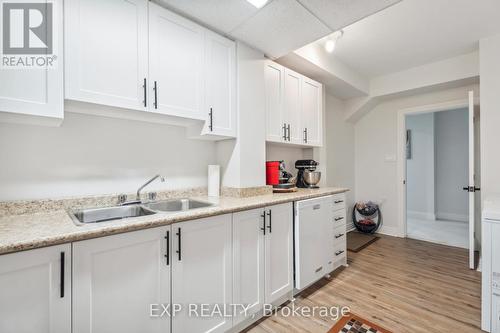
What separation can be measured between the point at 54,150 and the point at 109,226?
83 cm

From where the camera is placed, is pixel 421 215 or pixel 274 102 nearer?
pixel 274 102

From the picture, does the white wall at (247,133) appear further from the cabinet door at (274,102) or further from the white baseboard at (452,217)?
the white baseboard at (452,217)

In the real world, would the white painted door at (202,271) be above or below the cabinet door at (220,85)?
below

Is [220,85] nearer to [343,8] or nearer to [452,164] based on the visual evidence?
[343,8]

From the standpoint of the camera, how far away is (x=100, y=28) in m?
1.36

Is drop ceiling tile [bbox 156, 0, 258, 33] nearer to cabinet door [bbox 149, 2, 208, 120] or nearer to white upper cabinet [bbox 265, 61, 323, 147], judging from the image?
cabinet door [bbox 149, 2, 208, 120]

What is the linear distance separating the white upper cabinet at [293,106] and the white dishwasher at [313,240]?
0.82 m

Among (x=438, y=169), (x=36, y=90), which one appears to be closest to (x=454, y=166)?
(x=438, y=169)

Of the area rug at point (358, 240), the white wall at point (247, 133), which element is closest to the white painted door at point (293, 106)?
the white wall at point (247, 133)

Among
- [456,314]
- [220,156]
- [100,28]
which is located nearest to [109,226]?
[100,28]

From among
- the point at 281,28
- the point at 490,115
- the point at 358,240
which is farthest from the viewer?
the point at 358,240

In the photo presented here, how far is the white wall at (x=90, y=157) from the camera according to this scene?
1.35 meters

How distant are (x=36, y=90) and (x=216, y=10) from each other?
1244mm

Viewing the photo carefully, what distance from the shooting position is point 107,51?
139 cm
